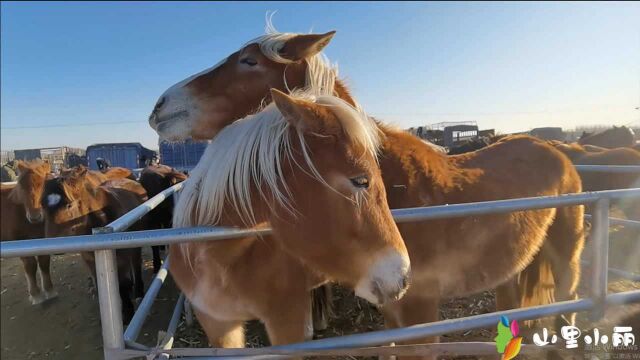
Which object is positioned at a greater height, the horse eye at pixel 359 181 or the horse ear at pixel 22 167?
the horse eye at pixel 359 181

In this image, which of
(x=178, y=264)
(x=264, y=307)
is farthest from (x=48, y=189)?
(x=264, y=307)

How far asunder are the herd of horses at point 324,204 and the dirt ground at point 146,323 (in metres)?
0.85

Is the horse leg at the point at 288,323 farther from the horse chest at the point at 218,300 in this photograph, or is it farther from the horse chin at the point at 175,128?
the horse chin at the point at 175,128

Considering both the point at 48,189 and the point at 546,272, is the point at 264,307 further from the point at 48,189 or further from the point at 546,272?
the point at 48,189

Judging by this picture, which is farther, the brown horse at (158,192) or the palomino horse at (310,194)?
the brown horse at (158,192)

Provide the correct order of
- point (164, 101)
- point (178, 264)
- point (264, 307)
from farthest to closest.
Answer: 1. point (164, 101)
2. point (178, 264)
3. point (264, 307)

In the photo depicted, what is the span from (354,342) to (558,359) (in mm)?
2765

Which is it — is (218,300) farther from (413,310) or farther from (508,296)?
(508,296)

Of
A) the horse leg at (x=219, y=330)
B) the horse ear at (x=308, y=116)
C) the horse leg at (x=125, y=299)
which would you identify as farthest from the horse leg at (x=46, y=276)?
the horse ear at (x=308, y=116)

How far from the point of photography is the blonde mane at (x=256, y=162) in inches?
62.1

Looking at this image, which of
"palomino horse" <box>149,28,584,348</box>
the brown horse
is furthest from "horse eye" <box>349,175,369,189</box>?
the brown horse

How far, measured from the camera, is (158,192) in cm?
696

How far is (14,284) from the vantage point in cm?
671

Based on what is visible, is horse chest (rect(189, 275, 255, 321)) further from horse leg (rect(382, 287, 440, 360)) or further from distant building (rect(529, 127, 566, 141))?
distant building (rect(529, 127, 566, 141))
